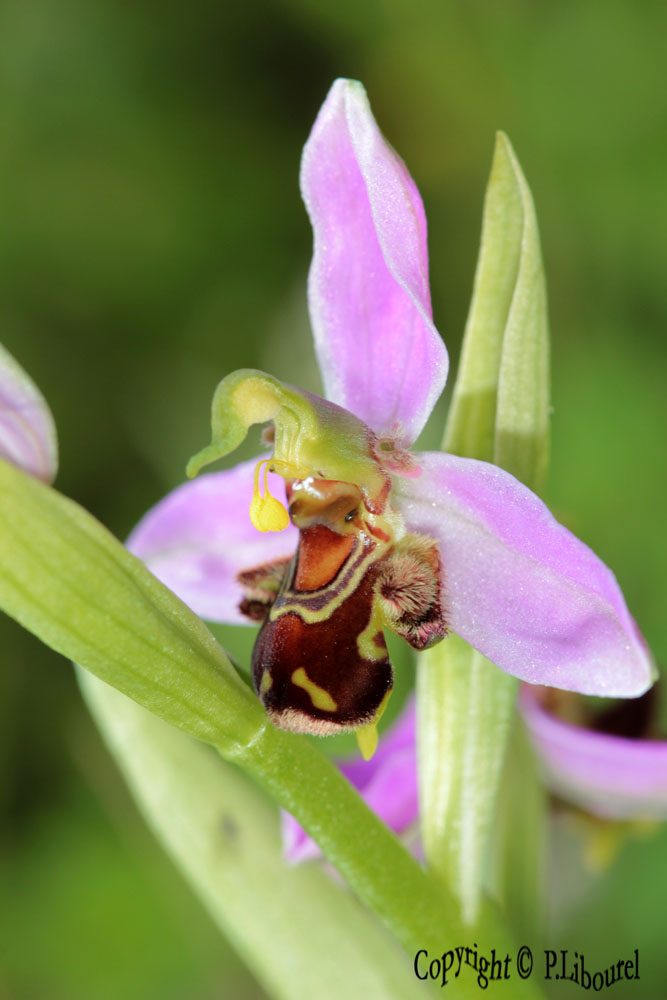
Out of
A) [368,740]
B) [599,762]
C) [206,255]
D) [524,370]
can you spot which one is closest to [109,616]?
[368,740]

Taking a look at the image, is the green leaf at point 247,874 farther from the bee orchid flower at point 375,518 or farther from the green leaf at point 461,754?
the bee orchid flower at point 375,518

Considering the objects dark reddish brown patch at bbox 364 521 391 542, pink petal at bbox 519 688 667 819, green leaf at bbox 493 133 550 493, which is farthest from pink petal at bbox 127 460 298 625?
pink petal at bbox 519 688 667 819

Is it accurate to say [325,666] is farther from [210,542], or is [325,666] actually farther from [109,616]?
[210,542]

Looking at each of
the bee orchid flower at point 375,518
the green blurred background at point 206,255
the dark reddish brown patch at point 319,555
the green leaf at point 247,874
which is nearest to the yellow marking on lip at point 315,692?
the bee orchid flower at point 375,518

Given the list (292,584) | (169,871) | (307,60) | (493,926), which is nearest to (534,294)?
(292,584)

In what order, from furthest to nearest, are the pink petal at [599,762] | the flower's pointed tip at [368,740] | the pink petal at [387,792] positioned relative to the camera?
the pink petal at [599,762]
the pink petal at [387,792]
the flower's pointed tip at [368,740]

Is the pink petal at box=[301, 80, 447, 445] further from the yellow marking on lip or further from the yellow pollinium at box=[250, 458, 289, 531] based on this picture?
the yellow marking on lip
